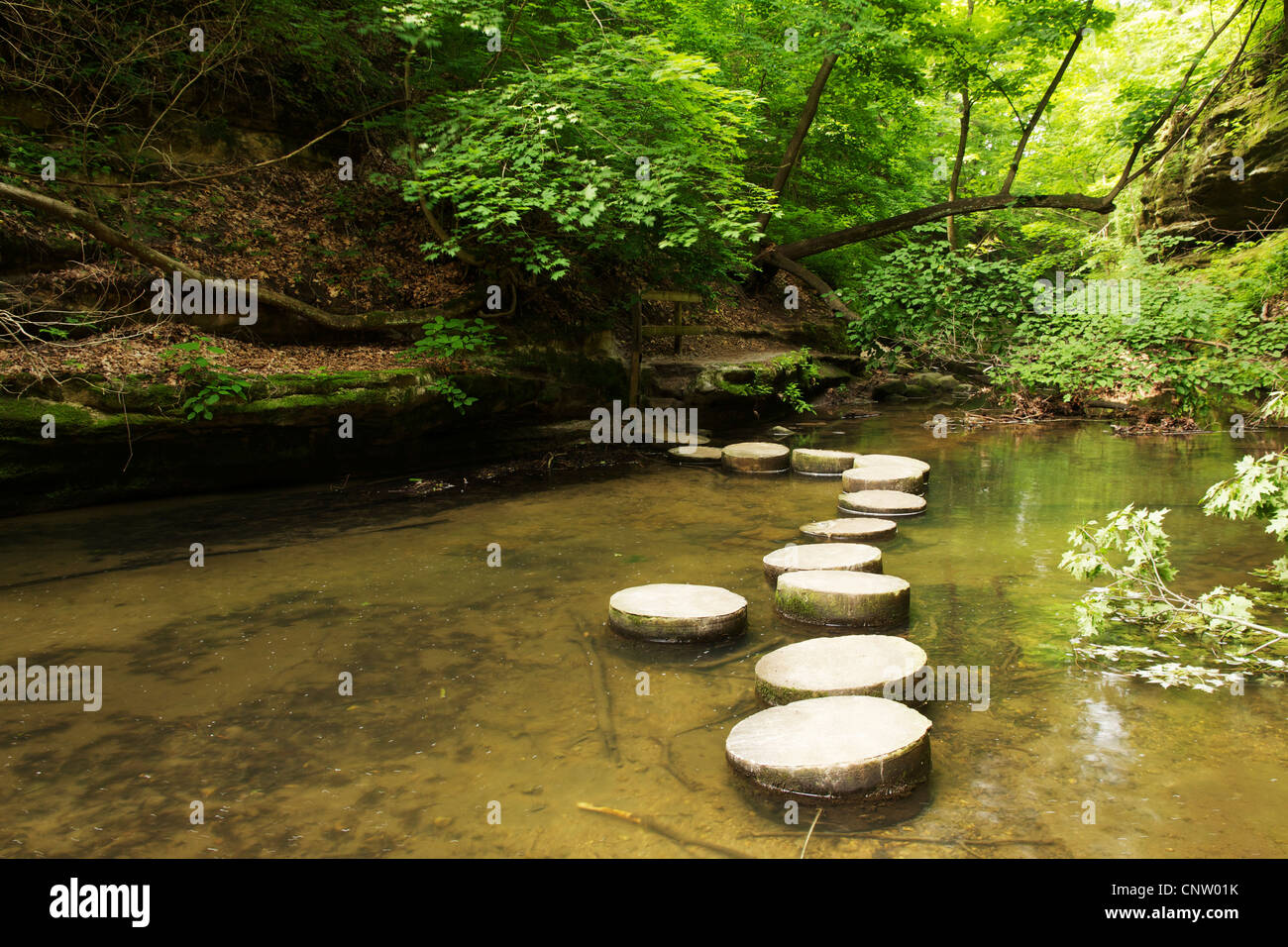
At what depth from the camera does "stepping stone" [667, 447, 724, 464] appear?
984 cm

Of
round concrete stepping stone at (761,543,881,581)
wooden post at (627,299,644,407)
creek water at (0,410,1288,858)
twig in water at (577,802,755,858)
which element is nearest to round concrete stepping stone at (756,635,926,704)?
creek water at (0,410,1288,858)

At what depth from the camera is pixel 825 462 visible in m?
9.08

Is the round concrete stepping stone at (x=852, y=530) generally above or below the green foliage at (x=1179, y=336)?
below

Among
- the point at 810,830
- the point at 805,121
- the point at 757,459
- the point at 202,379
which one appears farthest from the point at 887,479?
the point at 805,121

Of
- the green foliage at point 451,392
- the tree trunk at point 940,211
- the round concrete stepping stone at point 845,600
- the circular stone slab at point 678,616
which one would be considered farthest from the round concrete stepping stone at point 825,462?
the tree trunk at point 940,211

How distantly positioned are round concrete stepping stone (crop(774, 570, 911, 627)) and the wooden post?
6.92 m

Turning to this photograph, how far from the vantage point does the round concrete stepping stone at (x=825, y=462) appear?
9.05 meters

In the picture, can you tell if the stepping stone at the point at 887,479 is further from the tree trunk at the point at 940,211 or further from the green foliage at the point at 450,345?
the tree trunk at the point at 940,211

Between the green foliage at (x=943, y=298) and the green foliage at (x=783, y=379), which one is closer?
the green foliage at (x=783, y=379)

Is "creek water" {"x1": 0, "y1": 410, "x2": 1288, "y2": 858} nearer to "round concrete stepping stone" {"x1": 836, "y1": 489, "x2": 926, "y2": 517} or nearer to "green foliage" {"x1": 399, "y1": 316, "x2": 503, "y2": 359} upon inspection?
"round concrete stepping stone" {"x1": 836, "y1": 489, "x2": 926, "y2": 517}

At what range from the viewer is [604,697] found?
371 cm

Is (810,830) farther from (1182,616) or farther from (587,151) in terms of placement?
(587,151)

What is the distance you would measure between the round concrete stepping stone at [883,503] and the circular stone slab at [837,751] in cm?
397

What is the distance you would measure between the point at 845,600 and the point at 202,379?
646 cm
